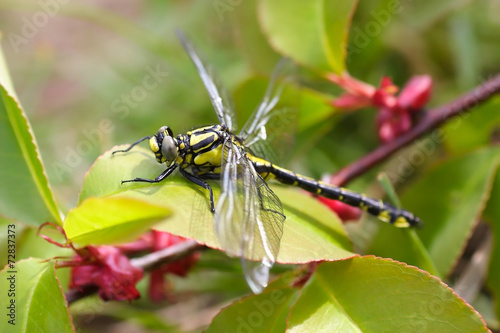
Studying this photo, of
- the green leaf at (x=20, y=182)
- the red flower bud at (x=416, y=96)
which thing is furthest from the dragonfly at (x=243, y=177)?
the red flower bud at (x=416, y=96)

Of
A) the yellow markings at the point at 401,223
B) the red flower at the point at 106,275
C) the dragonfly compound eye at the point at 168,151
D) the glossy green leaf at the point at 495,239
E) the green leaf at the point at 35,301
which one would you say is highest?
the dragonfly compound eye at the point at 168,151

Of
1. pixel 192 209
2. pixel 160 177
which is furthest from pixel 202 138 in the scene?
pixel 192 209

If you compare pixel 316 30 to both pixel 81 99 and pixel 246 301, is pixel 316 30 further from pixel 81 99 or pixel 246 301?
pixel 81 99

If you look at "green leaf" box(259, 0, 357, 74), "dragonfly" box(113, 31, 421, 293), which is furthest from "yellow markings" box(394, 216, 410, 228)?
"green leaf" box(259, 0, 357, 74)

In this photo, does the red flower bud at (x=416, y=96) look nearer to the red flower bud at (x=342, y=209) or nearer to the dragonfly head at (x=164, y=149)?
the red flower bud at (x=342, y=209)

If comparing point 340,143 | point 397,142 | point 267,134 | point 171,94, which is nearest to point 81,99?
point 171,94

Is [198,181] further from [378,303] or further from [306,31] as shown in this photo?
[306,31]
